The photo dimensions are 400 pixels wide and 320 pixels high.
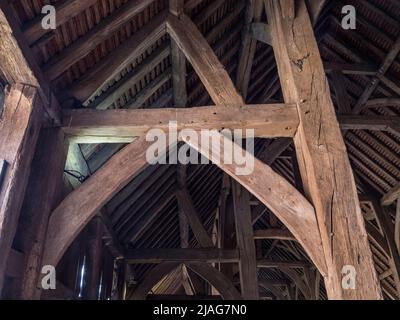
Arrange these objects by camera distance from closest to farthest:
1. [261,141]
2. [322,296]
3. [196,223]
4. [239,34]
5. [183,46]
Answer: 1. [183,46]
2. [239,34]
3. [196,223]
4. [261,141]
5. [322,296]

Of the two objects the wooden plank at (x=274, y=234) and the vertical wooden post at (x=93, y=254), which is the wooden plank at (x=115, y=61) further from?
the wooden plank at (x=274, y=234)

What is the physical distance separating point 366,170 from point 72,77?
7.03m

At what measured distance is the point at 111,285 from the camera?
18.4ft

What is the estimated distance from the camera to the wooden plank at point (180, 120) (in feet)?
8.23

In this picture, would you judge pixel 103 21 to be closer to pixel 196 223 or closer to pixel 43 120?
pixel 43 120

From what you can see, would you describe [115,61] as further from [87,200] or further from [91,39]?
[87,200]

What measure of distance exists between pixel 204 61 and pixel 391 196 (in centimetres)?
610

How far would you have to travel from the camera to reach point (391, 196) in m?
7.27

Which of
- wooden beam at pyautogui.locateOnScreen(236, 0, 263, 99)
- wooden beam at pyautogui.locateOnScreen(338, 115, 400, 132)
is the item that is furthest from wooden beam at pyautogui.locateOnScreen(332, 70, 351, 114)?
wooden beam at pyautogui.locateOnScreen(236, 0, 263, 99)

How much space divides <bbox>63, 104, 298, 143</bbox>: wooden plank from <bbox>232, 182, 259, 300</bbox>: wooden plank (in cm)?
297

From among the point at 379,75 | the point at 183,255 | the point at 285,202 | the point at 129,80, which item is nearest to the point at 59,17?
the point at 129,80
